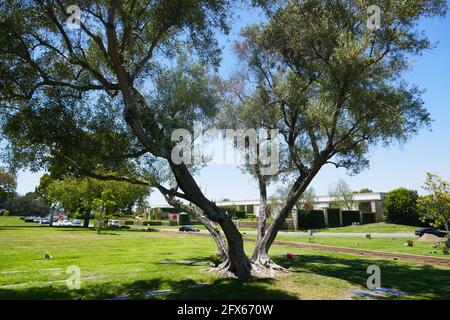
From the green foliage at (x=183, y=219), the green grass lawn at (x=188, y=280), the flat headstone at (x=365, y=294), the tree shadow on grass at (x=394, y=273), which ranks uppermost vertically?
the green foliage at (x=183, y=219)

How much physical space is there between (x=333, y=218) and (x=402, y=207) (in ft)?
34.9

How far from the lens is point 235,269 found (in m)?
13.6

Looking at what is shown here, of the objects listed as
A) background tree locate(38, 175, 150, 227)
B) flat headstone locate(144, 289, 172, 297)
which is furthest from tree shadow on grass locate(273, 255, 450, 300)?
background tree locate(38, 175, 150, 227)

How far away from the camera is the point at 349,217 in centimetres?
6131

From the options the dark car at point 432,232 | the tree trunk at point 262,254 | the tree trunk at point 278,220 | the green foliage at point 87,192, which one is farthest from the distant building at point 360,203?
the tree trunk at point 278,220

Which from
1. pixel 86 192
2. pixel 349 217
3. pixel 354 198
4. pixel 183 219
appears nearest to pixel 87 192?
pixel 86 192

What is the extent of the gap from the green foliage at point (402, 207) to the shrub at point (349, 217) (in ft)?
16.0

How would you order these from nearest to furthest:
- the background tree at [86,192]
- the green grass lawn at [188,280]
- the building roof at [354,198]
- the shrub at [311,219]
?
the green grass lawn at [188,280] → the background tree at [86,192] → the shrub at [311,219] → the building roof at [354,198]

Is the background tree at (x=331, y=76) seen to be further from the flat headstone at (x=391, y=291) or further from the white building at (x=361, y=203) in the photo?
the white building at (x=361, y=203)

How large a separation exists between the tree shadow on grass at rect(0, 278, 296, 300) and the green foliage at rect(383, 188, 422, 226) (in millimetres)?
52363

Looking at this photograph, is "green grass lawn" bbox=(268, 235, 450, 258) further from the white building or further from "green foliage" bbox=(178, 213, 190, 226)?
"green foliage" bbox=(178, 213, 190, 226)

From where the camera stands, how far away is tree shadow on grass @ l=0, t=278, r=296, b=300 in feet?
33.2

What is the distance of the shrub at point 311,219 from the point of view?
5361 cm

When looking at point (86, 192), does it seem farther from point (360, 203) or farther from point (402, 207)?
point (360, 203)
